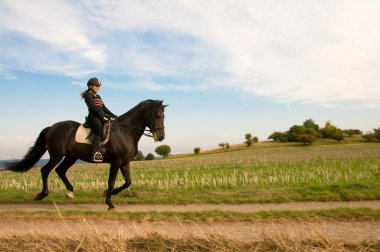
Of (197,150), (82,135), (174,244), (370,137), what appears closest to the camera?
(174,244)

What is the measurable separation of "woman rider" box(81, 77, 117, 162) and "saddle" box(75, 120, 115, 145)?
0.44 feet

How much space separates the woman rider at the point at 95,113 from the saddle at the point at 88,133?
0.14 m

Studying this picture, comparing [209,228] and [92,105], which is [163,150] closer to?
[92,105]

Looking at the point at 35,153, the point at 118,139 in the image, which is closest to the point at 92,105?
the point at 118,139

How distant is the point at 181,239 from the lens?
5.76 metres

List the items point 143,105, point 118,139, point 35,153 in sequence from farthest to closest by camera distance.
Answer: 1. point 35,153
2. point 143,105
3. point 118,139

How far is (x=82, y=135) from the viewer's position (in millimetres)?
11195

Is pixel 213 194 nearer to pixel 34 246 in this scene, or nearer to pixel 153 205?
pixel 153 205

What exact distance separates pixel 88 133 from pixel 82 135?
20cm

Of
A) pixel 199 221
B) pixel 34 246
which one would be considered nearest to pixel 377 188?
pixel 199 221

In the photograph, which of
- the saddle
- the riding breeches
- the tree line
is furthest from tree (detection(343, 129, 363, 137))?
the riding breeches

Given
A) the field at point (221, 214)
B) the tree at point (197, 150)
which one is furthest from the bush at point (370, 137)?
the field at point (221, 214)

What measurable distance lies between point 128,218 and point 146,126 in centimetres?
342

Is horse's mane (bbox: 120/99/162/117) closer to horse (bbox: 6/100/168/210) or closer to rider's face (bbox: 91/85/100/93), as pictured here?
horse (bbox: 6/100/168/210)
